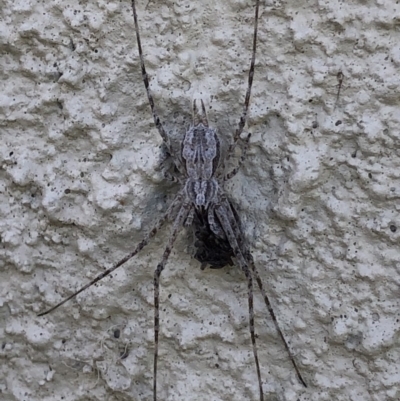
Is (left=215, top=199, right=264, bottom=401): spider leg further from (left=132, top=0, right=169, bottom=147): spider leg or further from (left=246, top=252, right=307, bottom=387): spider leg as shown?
(left=132, top=0, right=169, bottom=147): spider leg

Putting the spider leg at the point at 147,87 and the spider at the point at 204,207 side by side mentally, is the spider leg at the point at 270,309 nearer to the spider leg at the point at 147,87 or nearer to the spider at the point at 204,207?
the spider at the point at 204,207

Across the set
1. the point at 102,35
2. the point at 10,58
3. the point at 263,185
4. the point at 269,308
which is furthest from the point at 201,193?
the point at 10,58

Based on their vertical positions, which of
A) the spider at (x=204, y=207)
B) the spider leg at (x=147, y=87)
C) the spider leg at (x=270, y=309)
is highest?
the spider leg at (x=147, y=87)

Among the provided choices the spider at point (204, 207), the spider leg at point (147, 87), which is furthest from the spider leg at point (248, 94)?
the spider leg at point (147, 87)

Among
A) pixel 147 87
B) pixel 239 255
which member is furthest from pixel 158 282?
pixel 147 87

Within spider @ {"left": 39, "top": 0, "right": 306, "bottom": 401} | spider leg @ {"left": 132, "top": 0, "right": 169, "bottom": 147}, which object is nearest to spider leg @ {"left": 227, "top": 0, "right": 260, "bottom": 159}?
spider @ {"left": 39, "top": 0, "right": 306, "bottom": 401}

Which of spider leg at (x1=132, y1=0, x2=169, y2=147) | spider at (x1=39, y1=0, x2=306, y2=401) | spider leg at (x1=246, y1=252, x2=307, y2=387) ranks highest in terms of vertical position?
spider leg at (x1=132, y1=0, x2=169, y2=147)

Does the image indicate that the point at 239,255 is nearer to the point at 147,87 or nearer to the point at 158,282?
the point at 158,282
